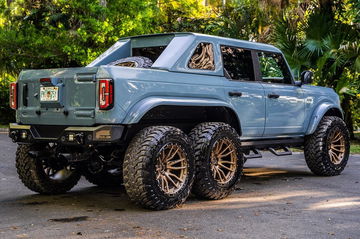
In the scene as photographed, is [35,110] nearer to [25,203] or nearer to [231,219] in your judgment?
[25,203]

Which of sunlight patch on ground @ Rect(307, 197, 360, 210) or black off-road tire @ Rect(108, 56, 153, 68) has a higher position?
black off-road tire @ Rect(108, 56, 153, 68)

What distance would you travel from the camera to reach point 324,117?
9312 millimetres

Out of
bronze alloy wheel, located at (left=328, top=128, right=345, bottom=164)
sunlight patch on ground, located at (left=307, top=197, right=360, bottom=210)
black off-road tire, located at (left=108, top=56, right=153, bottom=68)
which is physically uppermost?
black off-road tire, located at (left=108, top=56, right=153, bottom=68)

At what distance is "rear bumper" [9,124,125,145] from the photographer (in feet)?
19.6

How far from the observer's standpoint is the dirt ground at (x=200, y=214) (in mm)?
5109

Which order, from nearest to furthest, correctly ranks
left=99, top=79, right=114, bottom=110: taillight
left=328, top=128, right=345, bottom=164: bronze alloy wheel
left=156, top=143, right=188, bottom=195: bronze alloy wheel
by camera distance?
left=99, top=79, right=114, bottom=110: taillight → left=156, top=143, right=188, bottom=195: bronze alloy wheel → left=328, top=128, right=345, bottom=164: bronze alloy wheel

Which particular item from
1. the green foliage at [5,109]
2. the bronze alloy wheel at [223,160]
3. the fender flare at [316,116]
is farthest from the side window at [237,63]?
the green foliage at [5,109]

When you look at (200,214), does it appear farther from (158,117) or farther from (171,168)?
(158,117)

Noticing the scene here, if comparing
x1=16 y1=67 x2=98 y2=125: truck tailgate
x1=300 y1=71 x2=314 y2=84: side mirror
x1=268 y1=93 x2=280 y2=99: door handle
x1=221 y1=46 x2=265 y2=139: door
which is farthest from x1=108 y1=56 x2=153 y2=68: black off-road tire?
x1=300 y1=71 x2=314 y2=84: side mirror

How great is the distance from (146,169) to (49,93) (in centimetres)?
145

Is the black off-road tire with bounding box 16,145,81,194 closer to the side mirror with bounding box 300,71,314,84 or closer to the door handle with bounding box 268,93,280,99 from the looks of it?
the door handle with bounding box 268,93,280,99

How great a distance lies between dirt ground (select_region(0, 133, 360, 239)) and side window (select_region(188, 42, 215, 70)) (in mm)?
1639

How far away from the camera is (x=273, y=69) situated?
28.4ft

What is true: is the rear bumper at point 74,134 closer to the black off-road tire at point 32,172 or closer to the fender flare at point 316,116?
the black off-road tire at point 32,172
